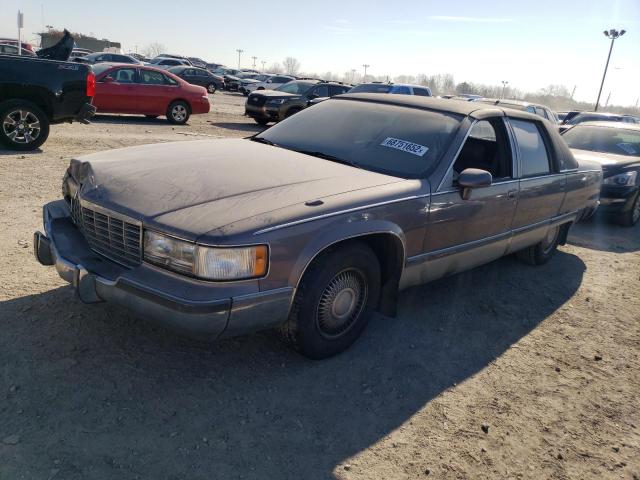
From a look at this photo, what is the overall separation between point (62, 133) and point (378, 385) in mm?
9882

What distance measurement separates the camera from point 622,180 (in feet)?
25.4

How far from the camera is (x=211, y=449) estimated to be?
2502 mm

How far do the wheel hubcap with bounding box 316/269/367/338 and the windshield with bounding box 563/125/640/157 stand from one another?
6997 mm

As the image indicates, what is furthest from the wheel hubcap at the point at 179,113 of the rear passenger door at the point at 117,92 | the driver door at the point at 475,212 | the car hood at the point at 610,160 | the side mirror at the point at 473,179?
the side mirror at the point at 473,179

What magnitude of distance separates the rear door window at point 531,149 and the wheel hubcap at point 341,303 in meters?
2.04

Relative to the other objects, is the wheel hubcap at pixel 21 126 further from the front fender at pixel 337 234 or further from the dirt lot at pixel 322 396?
the front fender at pixel 337 234

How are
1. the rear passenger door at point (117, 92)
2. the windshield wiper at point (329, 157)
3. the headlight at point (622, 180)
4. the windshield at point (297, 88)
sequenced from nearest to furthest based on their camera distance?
the windshield wiper at point (329, 157) < the headlight at point (622, 180) < the rear passenger door at point (117, 92) < the windshield at point (297, 88)

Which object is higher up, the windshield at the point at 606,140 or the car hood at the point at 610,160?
the windshield at the point at 606,140

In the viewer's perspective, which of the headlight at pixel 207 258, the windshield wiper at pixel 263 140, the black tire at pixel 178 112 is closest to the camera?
the headlight at pixel 207 258

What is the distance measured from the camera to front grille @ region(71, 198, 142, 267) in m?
2.80

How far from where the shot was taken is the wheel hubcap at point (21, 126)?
804 centimetres

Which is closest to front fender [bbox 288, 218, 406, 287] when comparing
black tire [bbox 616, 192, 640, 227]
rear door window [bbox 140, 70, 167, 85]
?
black tire [bbox 616, 192, 640, 227]

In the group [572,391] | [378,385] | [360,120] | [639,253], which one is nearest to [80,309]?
[378,385]

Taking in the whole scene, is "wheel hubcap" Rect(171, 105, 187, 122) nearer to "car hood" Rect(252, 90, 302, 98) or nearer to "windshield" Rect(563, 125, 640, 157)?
"car hood" Rect(252, 90, 302, 98)
